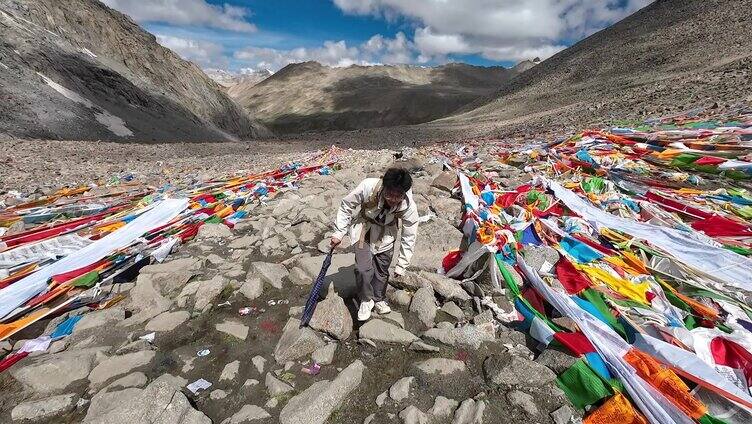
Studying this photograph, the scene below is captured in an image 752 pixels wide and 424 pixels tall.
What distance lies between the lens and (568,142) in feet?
35.3

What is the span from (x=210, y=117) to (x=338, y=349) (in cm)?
3853

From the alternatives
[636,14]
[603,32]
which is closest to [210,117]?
[603,32]

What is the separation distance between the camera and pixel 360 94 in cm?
8350

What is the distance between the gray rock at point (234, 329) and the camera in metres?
3.69

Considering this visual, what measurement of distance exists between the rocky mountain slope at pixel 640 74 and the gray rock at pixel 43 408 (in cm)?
1768

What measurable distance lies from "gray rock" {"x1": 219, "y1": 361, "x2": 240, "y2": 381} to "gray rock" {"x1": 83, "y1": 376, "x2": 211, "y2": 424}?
0.38 meters

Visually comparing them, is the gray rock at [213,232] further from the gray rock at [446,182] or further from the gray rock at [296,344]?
the gray rock at [446,182]

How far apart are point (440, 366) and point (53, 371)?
123 inches

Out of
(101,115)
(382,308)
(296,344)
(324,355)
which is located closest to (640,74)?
(382,308)

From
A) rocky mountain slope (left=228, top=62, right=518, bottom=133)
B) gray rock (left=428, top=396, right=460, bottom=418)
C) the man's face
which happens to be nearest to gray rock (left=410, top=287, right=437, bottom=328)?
gray rock (left=428, top=396, right=460, bottom=418)

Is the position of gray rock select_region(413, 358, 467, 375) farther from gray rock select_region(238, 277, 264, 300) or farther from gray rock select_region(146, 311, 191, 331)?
gray rock select_region(146, 311, 191, 331)

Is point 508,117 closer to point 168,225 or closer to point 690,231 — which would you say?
point 690,231

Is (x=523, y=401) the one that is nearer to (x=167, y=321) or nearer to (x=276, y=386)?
(x=276, y=386)

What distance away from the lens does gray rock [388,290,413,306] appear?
4.23 m
